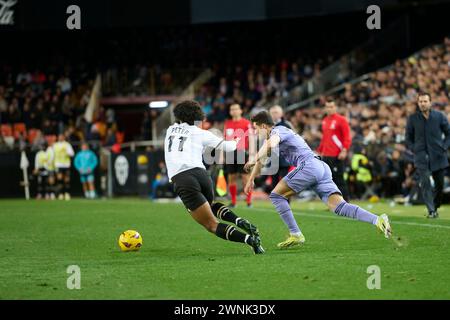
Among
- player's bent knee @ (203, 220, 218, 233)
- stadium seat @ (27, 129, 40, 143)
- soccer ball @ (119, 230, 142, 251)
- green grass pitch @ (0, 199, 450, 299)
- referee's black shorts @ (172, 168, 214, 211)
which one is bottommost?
green grass pitch @ (0, 199, 450, 299)

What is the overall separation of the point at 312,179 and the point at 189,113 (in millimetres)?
1951

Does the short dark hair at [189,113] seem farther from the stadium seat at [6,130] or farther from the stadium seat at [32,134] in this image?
the stadium seat at [6,130]

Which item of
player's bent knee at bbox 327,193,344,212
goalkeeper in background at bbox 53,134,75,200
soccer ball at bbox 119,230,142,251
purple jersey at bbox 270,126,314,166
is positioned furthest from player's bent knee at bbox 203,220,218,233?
goalkeeper in background at bbox 53,134,75,200

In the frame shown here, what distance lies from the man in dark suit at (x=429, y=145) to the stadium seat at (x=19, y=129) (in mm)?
20371

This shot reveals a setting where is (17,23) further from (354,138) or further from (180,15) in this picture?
(354,138)

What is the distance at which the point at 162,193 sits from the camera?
2692 cm

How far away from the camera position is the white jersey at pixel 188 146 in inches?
445

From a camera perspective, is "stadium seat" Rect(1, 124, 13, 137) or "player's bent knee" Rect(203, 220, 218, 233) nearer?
"player's bent knee" Rect(203, 220, 218, 233)

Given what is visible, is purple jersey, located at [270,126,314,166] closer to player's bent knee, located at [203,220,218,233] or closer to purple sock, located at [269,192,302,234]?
purple sock, located at [269,192,302,234]

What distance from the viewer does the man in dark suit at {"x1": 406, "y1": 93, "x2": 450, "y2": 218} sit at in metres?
16.3

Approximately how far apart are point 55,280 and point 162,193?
17.5 m

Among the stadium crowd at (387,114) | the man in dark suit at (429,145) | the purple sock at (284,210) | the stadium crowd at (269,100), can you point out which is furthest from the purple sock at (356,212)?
the stadium crowd at (269,100)

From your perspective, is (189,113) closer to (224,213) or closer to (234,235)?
(224,213)

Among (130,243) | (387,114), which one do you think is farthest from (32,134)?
(130,243)
